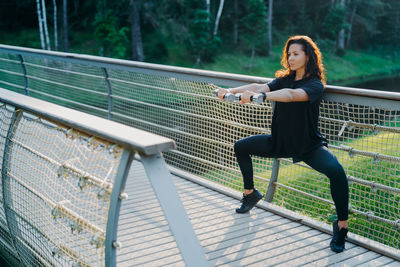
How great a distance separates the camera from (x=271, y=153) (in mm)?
3670

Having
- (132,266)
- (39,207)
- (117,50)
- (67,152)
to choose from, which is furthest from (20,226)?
(117,50)

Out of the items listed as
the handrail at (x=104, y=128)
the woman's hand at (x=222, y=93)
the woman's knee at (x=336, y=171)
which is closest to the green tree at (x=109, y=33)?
the woman's hand at (x=222, y=93)

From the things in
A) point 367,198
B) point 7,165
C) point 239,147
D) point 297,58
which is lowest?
point 367,198

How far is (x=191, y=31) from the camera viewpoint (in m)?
32.8

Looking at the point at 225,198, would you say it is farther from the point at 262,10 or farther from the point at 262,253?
the point at 262,10

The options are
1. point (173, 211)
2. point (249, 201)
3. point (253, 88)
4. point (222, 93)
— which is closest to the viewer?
point (173, 211)

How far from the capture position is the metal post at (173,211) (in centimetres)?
179

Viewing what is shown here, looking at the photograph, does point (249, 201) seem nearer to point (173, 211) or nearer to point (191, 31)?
point (173, 211)

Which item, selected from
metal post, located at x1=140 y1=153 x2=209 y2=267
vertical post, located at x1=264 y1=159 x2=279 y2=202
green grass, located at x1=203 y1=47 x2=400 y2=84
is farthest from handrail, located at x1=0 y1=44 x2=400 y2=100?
green grass, located at x1=203 y1=47 x2=400 y2=84

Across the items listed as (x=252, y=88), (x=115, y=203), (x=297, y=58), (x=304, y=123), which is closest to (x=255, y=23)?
(x=252, y=88)

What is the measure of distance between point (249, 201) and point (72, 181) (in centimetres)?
188

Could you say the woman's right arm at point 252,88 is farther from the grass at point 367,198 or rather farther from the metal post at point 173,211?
the metal post at point 173,211

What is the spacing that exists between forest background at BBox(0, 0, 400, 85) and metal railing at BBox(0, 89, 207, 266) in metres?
25.5

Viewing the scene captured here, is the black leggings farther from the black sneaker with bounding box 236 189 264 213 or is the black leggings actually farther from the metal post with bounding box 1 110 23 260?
the metal post with bounding box 1 110 23 260
